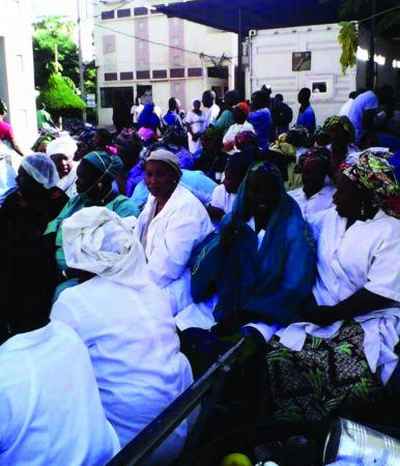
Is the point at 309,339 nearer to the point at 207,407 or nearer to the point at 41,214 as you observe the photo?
the point at 207,407

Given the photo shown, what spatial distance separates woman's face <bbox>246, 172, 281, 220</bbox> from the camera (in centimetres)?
343

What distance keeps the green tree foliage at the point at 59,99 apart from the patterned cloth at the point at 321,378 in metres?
29.4

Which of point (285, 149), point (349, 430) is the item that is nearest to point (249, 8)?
point (285, 149)

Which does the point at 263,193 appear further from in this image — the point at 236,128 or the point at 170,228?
the point at 236,128

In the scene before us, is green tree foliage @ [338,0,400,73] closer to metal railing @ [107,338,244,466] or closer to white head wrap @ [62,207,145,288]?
white head wrap @ [62,207,145,288]

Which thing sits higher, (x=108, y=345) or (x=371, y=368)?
(x=108, y=345)

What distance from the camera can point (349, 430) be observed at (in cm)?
221

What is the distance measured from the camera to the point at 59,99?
3061 cm

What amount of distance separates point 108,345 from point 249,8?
28.4ft

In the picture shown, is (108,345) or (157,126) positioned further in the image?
(157,126)

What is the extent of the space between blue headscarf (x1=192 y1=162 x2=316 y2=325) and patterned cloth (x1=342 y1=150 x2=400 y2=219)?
0.45m

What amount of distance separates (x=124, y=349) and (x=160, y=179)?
202 centimetres

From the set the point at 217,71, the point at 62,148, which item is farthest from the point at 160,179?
the point at 217,71

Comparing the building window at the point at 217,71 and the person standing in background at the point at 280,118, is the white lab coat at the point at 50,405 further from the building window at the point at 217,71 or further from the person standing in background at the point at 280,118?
the building window at the point at 217,71
